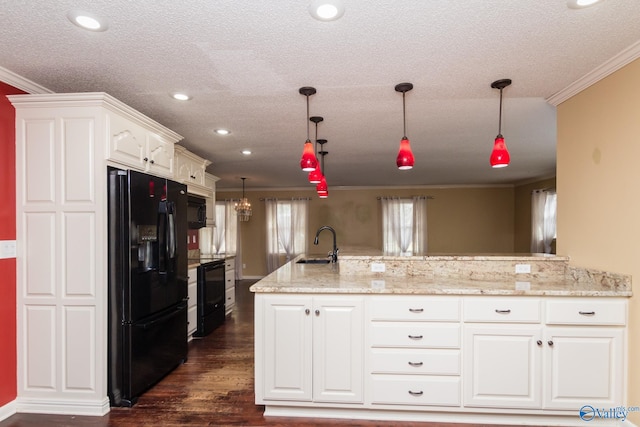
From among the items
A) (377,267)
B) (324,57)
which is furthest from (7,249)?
(377,267)

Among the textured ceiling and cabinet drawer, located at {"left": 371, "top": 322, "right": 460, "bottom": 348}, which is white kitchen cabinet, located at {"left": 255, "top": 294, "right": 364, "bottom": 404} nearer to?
cabinet drawer, located at {"left": 371, "top": 322, "right": 460, "bottom": 348}

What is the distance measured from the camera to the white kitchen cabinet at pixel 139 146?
247cm

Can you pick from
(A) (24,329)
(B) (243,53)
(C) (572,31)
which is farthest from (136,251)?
(C) (572,31)

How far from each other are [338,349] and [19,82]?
9.40ft

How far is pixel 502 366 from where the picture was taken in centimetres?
219

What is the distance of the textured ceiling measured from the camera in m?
1.61

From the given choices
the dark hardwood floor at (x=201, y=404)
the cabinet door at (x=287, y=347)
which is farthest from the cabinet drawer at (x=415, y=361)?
the cabinet door at (x=287, y=347)

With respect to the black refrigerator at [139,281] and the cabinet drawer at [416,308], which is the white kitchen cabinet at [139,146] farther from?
the cabinet drawer at [416,308]

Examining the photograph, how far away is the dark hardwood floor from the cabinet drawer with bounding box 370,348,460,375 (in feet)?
1.14

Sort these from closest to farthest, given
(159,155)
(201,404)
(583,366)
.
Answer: (583,366) < (201,404) < (159,155)

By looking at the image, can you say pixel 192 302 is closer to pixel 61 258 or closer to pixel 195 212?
pixel 195 212

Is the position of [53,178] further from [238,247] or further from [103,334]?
[238,247]

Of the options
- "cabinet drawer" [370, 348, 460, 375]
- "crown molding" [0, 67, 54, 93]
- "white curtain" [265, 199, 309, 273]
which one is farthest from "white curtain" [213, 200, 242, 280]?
"cabinet drawer" [370, 348, 460, 375]

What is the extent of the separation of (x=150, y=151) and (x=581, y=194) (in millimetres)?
3466
